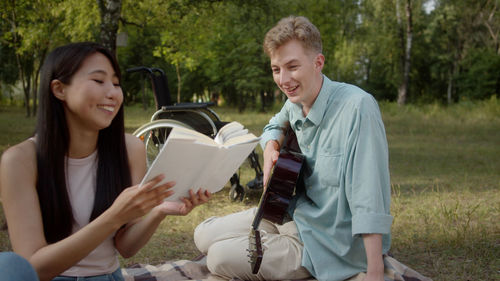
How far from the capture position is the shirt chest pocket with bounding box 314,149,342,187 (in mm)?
2402

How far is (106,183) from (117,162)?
0.11 m

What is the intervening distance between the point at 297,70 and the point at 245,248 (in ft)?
3.64

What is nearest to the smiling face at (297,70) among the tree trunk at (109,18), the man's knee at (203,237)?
the man's knee at (203,237)

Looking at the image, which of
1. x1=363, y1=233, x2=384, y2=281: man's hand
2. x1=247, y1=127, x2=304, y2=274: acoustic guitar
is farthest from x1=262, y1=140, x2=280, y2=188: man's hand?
x1=363, y1=233, x2=384, y2=281: man's hand

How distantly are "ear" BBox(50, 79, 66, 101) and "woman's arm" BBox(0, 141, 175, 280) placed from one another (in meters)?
0.21

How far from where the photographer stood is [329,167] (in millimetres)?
2432

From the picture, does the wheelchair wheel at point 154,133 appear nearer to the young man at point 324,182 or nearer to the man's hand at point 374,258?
the young man at point 324,182

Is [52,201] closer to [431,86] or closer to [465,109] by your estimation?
[465,109]

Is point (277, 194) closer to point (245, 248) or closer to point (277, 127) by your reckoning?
point (245, 248)

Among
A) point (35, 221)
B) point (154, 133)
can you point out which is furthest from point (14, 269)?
point (154, 133)

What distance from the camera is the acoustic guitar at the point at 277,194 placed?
2.56 meters

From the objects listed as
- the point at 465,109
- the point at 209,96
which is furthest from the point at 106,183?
the point at 209,96

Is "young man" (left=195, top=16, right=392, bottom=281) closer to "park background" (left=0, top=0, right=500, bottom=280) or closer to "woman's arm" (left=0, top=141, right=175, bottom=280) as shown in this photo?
"woman's arm" (left=0, top=141, right=175, bottom=280)

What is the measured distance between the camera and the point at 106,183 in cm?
182
